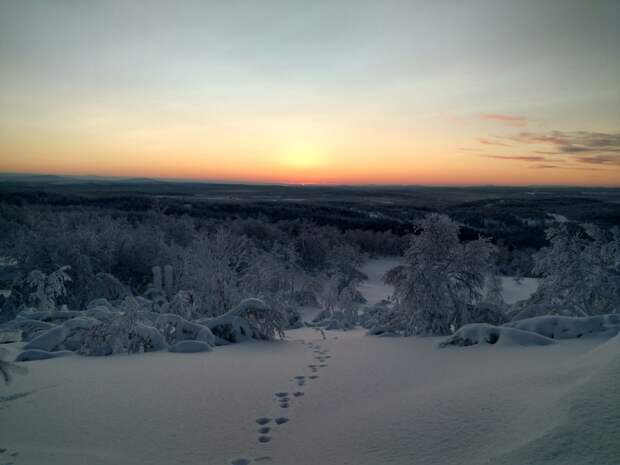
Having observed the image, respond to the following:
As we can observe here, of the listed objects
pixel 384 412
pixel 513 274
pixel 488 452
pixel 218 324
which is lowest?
pixel 513 274

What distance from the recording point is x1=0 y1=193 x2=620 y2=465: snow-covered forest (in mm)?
4531

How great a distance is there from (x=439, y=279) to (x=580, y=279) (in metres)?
3.81

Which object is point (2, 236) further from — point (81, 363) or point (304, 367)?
point (304, 367)

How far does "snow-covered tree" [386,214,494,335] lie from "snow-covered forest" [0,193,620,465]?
0.04 meters

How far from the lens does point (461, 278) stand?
10906 millimetres

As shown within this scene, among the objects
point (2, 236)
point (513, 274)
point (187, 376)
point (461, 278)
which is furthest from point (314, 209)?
point (187, 376)

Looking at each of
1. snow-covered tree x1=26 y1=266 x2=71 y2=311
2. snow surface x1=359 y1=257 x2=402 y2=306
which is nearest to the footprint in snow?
snow-covered tree x1=26 y1=266 x2=71 y2=311

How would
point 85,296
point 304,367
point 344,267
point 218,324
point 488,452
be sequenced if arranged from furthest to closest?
1. point 344,267
2. point 85,296
3. point 218,324
4. point 304,367
5. point 488,452

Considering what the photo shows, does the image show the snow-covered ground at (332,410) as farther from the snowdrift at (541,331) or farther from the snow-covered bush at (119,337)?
the snow-covered bush at (119,337)

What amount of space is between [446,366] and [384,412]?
228cm

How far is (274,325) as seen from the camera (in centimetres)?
1062

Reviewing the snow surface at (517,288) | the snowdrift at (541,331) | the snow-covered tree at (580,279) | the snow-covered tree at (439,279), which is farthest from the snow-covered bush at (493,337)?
the snow surface at (517,288)

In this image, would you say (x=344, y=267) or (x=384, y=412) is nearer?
(x=384, y=412)

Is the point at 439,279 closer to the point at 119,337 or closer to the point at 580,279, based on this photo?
the point at 580,279
